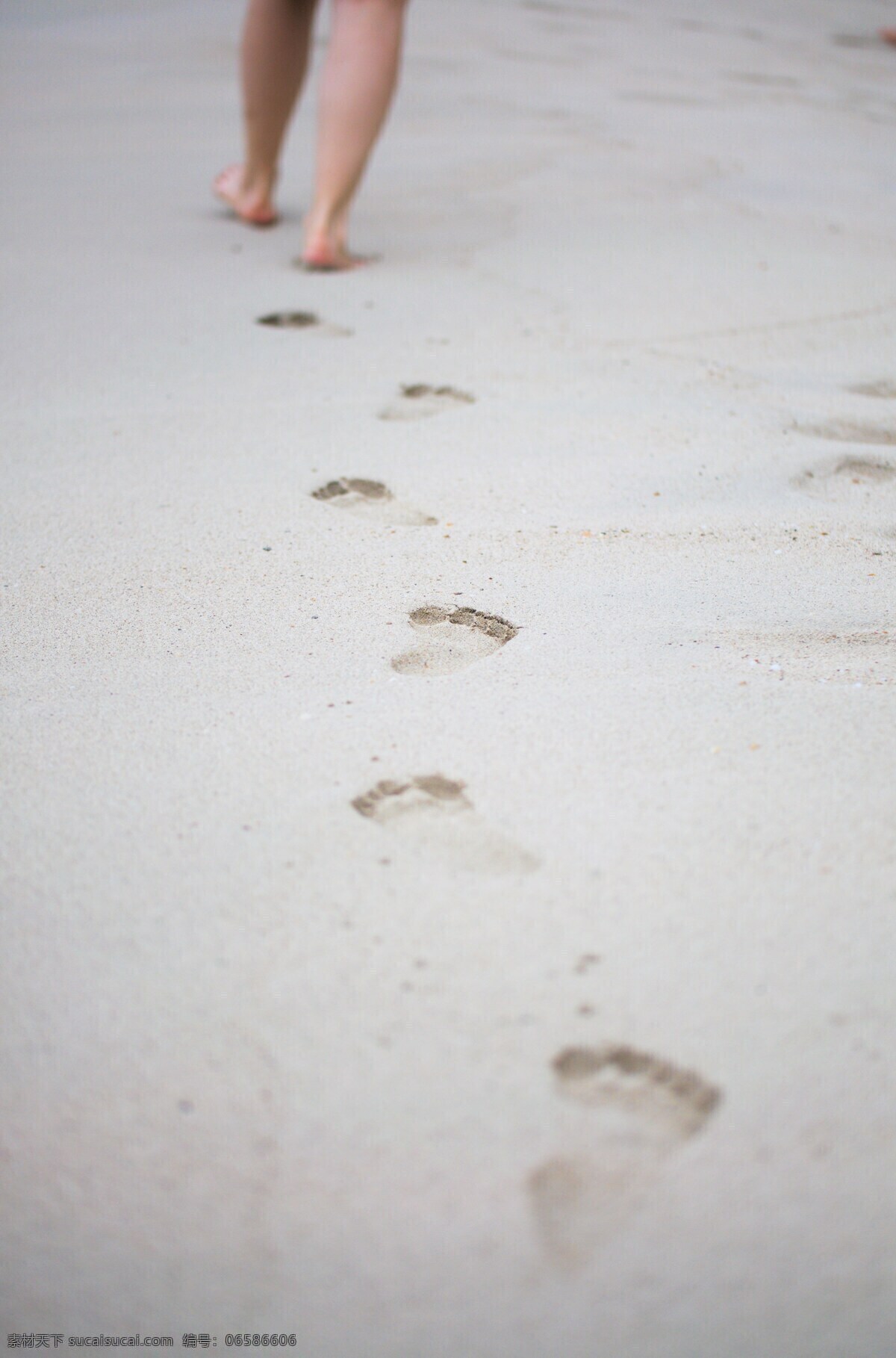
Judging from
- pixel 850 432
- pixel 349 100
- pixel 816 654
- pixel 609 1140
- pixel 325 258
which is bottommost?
pixel 609 1140

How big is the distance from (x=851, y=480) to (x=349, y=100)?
4.08 ft

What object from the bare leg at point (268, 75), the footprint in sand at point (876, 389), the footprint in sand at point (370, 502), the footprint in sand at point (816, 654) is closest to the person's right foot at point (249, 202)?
the bare leg at point (268, 75)

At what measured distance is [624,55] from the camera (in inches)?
159

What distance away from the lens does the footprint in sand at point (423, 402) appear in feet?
5.21

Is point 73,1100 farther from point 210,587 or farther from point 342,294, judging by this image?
point 342,294

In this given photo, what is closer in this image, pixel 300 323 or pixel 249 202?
pixel 300 323

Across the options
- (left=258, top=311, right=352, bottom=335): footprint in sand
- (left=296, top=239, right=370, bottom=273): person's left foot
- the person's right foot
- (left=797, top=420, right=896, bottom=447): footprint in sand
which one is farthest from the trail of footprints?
the person's right foot

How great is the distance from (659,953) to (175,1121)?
13.8 inches

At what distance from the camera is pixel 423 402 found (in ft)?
5.34

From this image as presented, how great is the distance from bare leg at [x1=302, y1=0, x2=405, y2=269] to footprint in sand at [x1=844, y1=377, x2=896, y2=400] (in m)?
1.04

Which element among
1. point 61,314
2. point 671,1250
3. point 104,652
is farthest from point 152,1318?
point 61,314

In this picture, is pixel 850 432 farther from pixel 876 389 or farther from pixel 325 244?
pixel 325 244

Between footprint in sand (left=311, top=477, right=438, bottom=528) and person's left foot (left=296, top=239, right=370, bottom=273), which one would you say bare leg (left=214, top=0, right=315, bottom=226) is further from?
footprint in sand (left=311, top=477, right=438, bottom=528)

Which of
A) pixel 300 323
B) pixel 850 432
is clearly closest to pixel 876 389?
pixel 850 432
